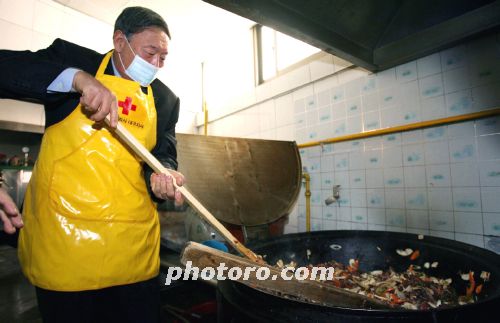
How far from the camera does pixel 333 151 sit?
98.0 inches

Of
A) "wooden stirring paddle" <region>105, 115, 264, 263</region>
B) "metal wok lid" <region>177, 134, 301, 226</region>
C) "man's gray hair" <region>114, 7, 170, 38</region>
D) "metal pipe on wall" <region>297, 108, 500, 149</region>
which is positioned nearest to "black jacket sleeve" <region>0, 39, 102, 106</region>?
"wooden stirring paddle" <region>105, 115, 264, 263</region>

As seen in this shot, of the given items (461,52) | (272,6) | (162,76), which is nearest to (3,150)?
(162,76)

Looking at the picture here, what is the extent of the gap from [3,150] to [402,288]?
445 cm

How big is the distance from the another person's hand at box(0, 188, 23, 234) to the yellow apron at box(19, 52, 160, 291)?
0.56ft

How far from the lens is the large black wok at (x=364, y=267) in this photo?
77 centimetres

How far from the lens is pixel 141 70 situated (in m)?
1.28

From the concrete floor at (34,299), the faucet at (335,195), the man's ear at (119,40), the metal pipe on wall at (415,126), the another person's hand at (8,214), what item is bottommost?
the concrete floor at (34,299)

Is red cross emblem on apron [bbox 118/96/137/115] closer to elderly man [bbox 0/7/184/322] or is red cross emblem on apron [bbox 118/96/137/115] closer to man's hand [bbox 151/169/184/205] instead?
elderly man [bbox 0/7/184/322]

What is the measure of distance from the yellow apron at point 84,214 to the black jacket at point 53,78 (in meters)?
0.09

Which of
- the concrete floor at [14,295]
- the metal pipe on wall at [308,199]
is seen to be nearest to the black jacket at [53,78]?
the metal pipe on wall at [308,199]

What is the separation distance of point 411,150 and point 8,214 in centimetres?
235

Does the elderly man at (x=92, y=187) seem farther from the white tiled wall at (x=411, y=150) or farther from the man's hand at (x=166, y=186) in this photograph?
the white tiled wall at (x=411, y=150)

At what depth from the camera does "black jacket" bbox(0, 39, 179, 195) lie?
3.04ft

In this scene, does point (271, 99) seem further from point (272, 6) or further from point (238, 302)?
point (238, 302)
